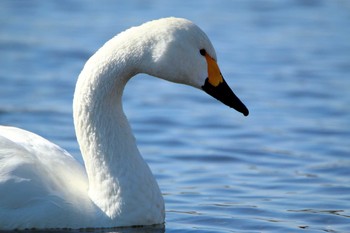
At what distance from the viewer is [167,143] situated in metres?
11.4

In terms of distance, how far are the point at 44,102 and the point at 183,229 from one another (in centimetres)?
543

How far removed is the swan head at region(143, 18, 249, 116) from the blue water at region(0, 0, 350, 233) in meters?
1.24

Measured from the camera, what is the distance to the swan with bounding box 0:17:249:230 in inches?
293

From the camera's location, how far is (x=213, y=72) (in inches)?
304

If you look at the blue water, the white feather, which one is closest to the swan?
the white feather

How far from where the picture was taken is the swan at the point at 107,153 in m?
7.45

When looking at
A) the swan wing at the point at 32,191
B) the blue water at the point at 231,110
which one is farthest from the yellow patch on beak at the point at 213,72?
the swan wing at the point at 32,191

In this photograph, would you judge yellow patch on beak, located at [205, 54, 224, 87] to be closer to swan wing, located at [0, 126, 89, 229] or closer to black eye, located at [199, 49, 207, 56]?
black eye, located at [199, 49, 207, 56]

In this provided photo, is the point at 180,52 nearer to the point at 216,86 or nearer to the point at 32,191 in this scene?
the point at 216,86

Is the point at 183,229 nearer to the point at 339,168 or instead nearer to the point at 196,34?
the point at 196,34

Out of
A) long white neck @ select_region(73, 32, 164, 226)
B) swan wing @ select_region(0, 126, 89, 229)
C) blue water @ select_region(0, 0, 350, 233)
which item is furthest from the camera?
blue water @ select_region(0, 0, 350, 233)

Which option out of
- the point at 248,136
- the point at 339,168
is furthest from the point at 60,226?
the point at 248,136

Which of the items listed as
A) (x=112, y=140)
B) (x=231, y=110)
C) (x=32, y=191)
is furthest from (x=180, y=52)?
(x=231, y=110)

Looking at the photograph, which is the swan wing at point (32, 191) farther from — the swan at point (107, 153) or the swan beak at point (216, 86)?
the swan beak at point (216, 86)
